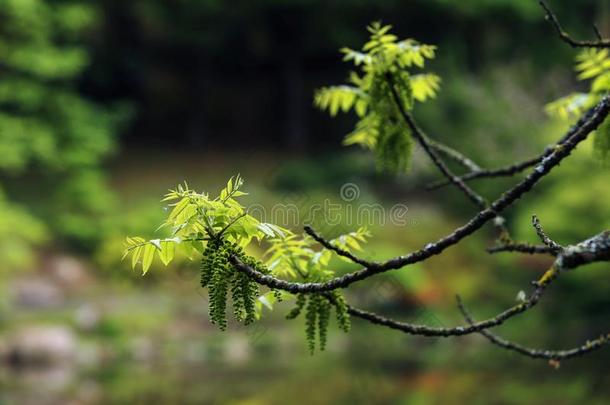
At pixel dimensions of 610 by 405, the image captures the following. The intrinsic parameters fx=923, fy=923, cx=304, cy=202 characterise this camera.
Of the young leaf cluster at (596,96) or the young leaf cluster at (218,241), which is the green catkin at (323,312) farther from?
the young leaf cluster at (596,96)

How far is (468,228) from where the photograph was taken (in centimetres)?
247

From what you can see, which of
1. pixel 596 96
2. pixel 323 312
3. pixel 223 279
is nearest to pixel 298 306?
pixel 323 312

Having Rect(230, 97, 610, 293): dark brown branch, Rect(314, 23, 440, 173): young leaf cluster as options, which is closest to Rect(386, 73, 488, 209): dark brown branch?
Rect(314, 23, 440, 173): young leaf cluster

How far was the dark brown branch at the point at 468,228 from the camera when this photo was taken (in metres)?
2.48

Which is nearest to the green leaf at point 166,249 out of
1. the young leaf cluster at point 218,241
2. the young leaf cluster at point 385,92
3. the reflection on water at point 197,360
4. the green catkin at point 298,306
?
the young leaf cluster at point 218,241

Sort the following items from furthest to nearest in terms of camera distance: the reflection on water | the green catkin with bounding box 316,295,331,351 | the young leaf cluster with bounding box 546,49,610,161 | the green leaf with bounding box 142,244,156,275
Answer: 1. the reflection on water
2. the young leaf cluster with bounding box 546,49,610,161
3. the green catkin with bounding box 316,295,331,351
4. the green leaf with bounding box 142,244,156,275

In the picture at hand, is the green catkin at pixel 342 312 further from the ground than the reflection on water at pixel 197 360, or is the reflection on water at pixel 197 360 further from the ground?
the reflection on water at pixel 197 360

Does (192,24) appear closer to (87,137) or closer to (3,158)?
(87,137)

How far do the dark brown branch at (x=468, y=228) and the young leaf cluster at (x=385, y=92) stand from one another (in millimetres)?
1342

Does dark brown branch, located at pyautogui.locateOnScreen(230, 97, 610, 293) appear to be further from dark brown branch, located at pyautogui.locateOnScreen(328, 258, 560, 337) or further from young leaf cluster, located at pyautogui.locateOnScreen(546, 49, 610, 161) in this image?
young leaf cluster, located at pyautogui.locateOnScreen(546, 49, 610, 161)

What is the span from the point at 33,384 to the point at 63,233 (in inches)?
277

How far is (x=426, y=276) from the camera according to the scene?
21219 mm

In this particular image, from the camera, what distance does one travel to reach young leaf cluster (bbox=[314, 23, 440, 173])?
3.92 meters

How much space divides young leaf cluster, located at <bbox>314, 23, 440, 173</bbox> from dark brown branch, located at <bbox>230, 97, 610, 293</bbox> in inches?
52.8
